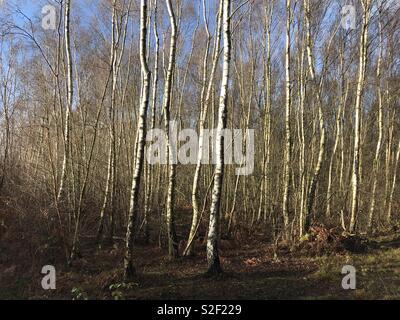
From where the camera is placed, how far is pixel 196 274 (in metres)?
7.46

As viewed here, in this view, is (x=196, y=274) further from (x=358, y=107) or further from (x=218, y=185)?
(x=358, y=107)

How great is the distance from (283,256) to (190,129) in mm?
9680

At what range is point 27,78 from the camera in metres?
12.8

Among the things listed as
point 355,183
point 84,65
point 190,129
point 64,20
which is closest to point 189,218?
point 190,129

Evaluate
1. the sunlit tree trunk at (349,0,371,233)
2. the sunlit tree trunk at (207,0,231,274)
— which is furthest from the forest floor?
the sunlit tree trunk at (349,0,371,233)

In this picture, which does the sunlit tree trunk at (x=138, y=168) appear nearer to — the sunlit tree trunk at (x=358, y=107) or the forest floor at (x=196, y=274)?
the forest floor at (x=196, y=274)

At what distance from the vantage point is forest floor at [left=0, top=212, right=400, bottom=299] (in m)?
6.43

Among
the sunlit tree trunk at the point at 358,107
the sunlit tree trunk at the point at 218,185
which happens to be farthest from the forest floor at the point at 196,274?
the sunlit tree trunk at the point at 358,107

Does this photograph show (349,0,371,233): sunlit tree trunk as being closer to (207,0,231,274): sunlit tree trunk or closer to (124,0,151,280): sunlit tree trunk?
(207,0,231,274): sunlit tree trunk

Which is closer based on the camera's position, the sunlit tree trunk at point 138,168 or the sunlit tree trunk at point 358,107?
the sunlit tree trunk at point 138,168

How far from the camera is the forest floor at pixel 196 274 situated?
21.1ft

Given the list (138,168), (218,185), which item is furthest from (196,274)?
(138,168)
